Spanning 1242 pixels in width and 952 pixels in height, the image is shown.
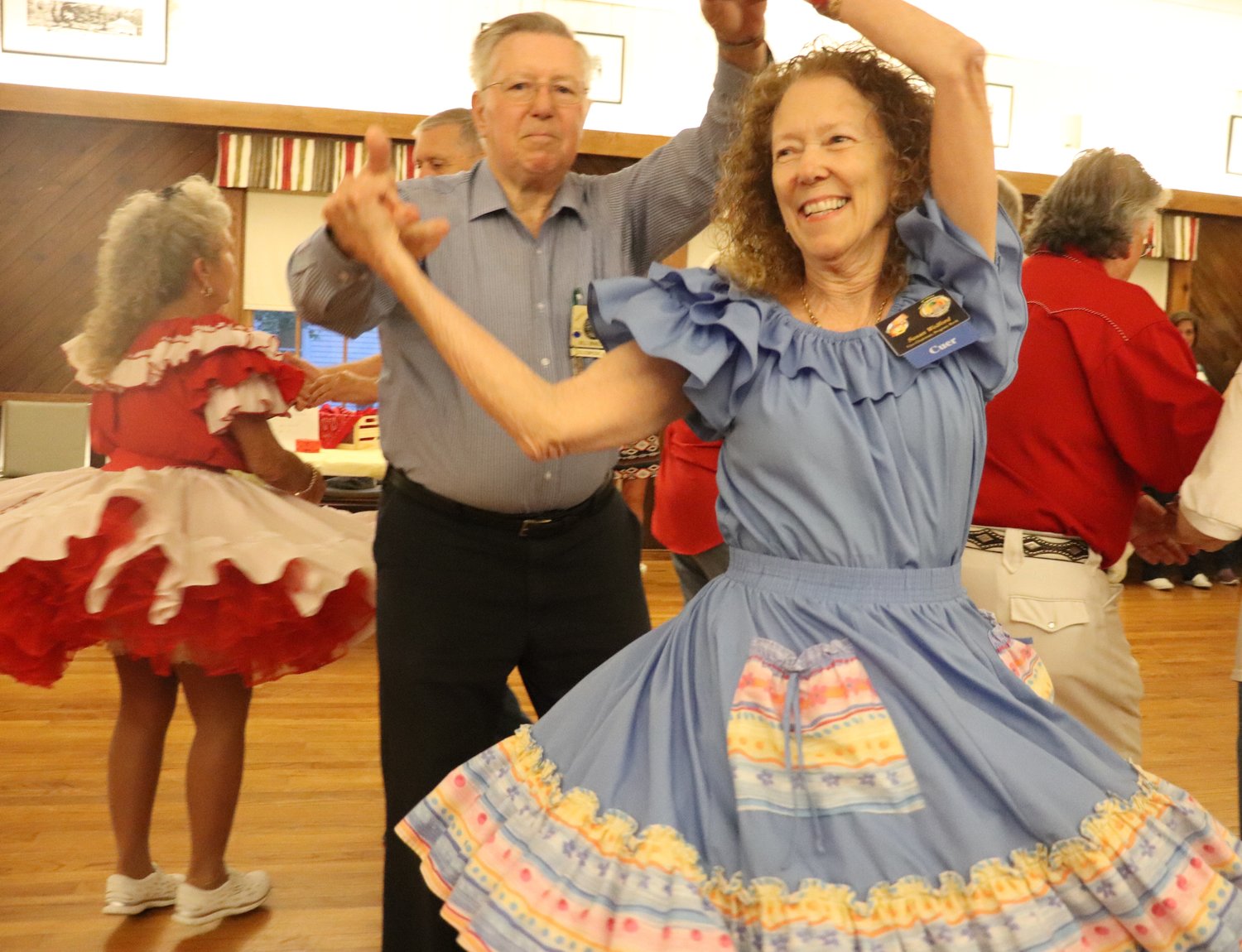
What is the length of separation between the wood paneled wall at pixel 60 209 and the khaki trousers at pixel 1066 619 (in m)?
7.10

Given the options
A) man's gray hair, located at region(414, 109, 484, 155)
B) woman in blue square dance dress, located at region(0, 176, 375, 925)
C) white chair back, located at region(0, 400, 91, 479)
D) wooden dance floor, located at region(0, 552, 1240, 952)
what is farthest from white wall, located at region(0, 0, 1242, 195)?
woman in blue square dance dress, located at region(0, 176, 375, 925)

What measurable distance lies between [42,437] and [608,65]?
175 inches

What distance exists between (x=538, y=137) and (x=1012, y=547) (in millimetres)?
1185

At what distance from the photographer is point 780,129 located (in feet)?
5.21

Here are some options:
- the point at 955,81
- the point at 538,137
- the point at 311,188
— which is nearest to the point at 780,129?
the point at 955,81

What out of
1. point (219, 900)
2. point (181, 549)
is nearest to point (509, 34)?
point (181, 549)

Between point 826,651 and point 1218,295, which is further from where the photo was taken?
point 1218,295

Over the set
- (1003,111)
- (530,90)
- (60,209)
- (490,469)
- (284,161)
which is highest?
(1003,111)

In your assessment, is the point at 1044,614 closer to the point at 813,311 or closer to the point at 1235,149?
the point at 813,311

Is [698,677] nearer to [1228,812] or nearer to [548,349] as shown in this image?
[548,349]

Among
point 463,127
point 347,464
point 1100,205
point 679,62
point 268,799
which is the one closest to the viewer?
point 1100,205

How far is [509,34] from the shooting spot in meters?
2.24

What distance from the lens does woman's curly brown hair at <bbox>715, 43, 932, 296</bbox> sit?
1.58 m

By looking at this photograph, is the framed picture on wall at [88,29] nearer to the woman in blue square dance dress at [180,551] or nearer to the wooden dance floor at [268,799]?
the wooden dance floor at [268,799]
